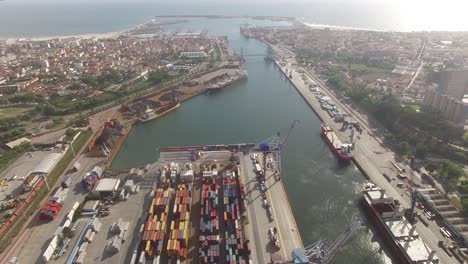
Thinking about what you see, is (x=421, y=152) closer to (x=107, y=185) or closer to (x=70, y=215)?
(x=107, y=185)

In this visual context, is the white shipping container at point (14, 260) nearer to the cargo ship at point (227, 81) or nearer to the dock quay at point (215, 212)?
the dock quay at point (215, 212)

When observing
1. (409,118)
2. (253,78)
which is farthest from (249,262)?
(253,78)

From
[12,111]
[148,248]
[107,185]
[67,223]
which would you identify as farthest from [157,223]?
[12,111]

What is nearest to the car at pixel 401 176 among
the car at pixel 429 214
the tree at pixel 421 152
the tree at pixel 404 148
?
the tree at pixel 421 152

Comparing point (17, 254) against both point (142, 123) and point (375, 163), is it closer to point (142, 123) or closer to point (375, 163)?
point (142, 123)

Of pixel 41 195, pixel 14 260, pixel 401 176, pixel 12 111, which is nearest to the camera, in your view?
pixel 14 260

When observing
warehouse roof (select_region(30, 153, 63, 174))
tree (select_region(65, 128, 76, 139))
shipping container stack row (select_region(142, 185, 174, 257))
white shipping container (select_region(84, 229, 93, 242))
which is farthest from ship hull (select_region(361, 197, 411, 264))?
tree (select_region(65, 128, 76, 139))
